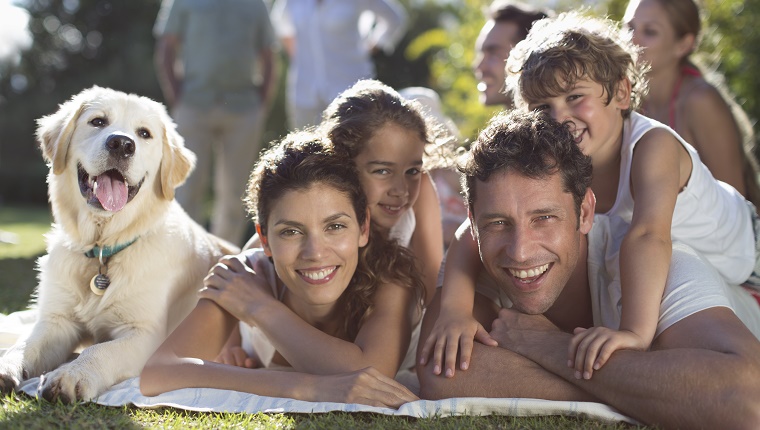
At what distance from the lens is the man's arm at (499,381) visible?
2.68 m

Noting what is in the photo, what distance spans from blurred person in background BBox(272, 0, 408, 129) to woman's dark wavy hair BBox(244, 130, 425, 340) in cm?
343

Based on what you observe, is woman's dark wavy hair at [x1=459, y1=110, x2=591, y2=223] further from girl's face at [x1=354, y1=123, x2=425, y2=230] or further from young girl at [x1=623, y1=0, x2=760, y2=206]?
young girl at [x1=623, y1=0, x2=760, y2=206]

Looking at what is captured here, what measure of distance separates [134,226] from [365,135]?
1.14 meters

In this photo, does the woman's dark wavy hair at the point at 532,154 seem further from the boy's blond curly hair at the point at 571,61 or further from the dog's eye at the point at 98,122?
the dog's eye at the point at 98,122

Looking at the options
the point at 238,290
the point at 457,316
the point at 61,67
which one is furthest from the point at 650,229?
the point at 61,67

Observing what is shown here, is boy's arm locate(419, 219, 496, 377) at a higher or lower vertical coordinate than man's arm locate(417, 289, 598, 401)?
higher

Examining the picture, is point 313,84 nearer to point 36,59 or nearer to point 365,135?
point 365,135

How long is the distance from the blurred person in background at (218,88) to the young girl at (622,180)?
405 centimetres

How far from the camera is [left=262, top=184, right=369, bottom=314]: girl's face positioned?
306cm

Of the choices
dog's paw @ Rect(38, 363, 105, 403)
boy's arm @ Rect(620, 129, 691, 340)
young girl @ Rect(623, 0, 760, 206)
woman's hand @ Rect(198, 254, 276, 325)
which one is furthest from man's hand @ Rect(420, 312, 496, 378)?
young girl @ Rect(623, 0, 760, 206)

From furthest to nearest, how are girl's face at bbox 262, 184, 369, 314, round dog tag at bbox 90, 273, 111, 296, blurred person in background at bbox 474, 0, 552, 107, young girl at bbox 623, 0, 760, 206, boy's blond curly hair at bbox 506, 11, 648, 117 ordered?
blurred person in background at bbox 474, 0, 552, 107
young girl at bbox 623, 0, 760, 206
round dog tag at bbox 90, 273, 111, 296
boy's blond curly hair at bbox 506, 11, 648, 117
girl's face at bbox 262, 184, 369, 314

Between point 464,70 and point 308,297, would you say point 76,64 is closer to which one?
point 464,70

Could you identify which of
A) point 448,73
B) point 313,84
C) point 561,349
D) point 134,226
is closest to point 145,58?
point 448,73

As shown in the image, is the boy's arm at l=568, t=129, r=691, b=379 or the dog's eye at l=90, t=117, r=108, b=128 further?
the dog's eye at l=90, t=117, r=108, b=128
